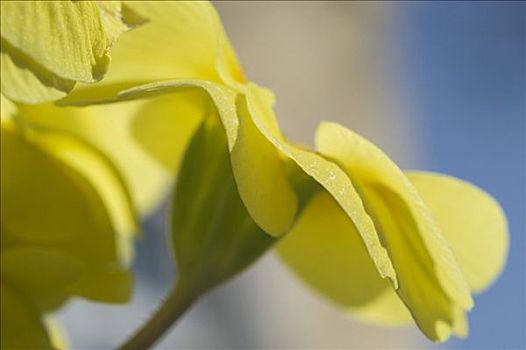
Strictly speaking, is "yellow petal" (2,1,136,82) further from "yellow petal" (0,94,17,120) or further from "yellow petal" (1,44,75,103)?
"yellow petal" (0,94,17,120)

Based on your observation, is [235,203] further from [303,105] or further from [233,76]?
[303,105]

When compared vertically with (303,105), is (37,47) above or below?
→ above

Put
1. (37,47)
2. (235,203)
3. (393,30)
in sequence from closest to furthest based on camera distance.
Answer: (37,47) < (235,203) < (393,30)

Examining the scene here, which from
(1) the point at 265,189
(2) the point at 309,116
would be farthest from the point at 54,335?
(2) the point at 309,116

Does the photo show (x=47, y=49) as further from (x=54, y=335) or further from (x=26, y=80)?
(x=54, y=335)

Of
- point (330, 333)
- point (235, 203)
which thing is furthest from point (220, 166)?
point (330, 333)

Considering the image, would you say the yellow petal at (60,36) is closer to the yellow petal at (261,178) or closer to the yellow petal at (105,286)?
the yellow petal at (261,178)
